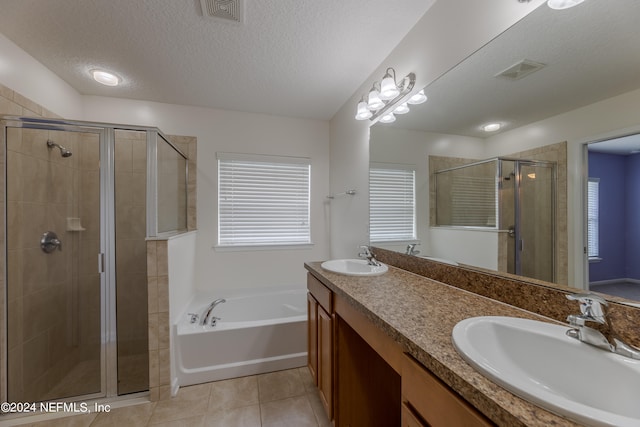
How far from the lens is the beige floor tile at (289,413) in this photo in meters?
1.49

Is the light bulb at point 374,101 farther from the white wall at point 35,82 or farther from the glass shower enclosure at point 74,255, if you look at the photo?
the white wall at point 35,82

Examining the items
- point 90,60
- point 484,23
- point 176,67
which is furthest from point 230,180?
point 484,23

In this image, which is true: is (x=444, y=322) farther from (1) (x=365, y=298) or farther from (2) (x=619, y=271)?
(2) (x=619, y=271)

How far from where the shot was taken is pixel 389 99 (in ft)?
5.60

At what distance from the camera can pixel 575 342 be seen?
653mm

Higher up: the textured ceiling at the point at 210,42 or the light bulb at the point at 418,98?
the textured ceiling at the point at 210,42

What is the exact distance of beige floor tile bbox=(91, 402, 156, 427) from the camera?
149cm

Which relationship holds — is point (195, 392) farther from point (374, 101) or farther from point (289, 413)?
point (374, 101)

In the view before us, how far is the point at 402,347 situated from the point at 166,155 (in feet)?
7.19

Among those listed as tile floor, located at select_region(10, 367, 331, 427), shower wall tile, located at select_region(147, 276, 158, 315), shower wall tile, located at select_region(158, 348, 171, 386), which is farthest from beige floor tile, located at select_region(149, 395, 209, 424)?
shower wall tile, located at select_region(147, 276, 158, 315)

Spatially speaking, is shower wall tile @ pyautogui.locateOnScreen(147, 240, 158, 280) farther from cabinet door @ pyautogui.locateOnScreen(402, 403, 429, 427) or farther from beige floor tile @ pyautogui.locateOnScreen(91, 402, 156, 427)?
cabinet door @ pyautogui.locateOnScreen(402, 403, 429, 427)

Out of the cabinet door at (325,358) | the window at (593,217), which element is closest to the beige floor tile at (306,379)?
the cabinet door at (325,358)

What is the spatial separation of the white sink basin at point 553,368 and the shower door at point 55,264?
7.27ft

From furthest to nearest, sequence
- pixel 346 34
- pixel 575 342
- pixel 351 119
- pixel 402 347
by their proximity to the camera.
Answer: pixel 351 119 → pixel 346 34 → pixel 402 347 → pixel 575 342
